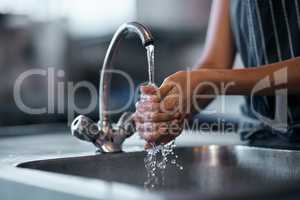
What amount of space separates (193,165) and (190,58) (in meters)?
1.43

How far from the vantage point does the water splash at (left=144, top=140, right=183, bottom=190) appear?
1088 millimetres

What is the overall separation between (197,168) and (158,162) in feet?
0.26

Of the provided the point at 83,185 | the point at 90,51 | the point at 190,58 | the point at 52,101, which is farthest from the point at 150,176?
the point at 190,58

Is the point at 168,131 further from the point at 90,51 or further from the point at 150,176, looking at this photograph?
the point at 90,51

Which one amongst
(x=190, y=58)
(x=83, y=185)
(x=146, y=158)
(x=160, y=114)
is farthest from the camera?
(x=190, y=58)

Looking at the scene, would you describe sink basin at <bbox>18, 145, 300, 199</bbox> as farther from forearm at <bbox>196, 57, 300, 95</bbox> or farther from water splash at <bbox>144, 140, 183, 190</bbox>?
forearm at <bbox>196, 57, 300, 95</bbox>

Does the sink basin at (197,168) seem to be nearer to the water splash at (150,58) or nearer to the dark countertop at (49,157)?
the dark countertop at (49,157)

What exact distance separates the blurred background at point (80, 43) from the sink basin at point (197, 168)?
0.77 metres

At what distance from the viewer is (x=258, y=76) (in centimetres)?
115

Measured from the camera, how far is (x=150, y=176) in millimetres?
1116

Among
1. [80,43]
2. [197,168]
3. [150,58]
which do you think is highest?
[80,43]

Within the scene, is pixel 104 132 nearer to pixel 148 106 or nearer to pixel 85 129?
pixel 85 129

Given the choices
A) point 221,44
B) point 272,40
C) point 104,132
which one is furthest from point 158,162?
point 221,44

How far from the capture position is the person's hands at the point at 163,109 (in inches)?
41.0
